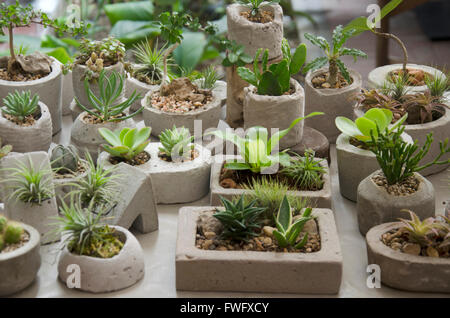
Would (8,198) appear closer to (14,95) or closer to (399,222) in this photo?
(14,95)

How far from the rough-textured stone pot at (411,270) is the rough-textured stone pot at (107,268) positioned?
101 centimetres

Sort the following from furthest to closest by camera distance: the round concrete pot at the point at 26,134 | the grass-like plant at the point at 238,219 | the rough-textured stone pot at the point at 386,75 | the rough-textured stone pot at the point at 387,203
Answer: the rough-textured stone pot at the point at 386,75, the round concrete pot at the point at 26,134, the rough-textured stone pot at the point at 387,203, the grass-like plant at the point at 238,219

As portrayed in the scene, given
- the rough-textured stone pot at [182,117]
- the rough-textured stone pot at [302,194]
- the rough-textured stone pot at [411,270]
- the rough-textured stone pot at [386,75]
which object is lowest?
the rough-textured stone pot at [411,270]

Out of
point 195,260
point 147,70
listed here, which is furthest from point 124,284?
point 147,70

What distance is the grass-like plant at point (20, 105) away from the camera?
378cm

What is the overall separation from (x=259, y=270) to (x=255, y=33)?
158 cm

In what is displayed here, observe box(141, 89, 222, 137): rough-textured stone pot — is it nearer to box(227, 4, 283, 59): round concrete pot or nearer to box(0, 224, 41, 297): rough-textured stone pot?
box(227, 4, 283, 59): round concrete pot

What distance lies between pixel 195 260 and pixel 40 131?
132 centimetres

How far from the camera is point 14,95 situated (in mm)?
3814

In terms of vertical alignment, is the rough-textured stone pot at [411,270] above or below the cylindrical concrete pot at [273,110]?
below

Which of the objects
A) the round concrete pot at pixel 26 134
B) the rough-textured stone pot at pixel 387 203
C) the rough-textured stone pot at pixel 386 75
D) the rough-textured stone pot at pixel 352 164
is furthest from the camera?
the rough-textured stone pot at pixel 386 75

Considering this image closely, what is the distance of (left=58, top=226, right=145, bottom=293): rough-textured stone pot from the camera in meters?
2.97

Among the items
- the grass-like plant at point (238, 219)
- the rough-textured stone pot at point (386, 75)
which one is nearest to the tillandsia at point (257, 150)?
the grass-like plant at point (238, 219)

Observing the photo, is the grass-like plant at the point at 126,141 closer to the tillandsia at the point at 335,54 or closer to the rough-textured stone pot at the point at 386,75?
the tillandsia at the point at 335,54
